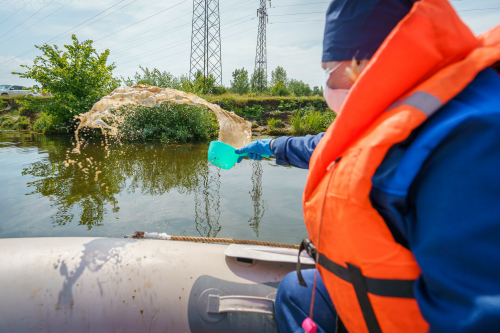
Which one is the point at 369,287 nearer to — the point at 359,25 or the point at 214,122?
the point at 359,25

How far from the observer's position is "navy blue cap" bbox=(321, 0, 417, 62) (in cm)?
84

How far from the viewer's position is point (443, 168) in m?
0.56

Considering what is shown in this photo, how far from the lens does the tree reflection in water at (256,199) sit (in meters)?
3.93

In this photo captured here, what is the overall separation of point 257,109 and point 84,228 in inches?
548

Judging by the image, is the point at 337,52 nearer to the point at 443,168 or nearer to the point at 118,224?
the point at 443,168

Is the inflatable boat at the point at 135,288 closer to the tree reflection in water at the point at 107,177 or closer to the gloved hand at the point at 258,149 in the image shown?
the gloved hand at the point at 258,149

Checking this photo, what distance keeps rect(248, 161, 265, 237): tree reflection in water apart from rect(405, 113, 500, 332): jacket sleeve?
3.15 metres

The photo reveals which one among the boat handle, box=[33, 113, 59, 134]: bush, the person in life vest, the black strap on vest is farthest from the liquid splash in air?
box=[33, 113, 59, 134]: bush

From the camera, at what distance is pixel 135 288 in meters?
1.72

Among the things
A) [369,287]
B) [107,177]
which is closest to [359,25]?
[369,287]

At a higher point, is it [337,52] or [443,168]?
[337,52]

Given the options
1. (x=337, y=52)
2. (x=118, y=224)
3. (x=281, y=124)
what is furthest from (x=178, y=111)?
(x=337, y=52)

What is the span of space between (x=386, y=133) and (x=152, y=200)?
455 cm

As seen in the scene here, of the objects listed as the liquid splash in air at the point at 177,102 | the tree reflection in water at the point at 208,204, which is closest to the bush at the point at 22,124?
the tree reflection in water at the point at 208,204
